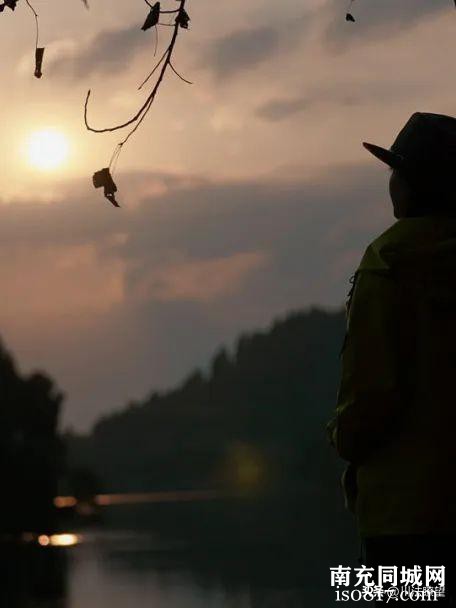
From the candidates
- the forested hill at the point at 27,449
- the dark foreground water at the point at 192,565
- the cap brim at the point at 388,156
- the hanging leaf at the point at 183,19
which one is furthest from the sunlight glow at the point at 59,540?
→ the cap brim at the point at 388,156

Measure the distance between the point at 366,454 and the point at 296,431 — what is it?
11466 centimetres

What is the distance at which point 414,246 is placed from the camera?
10.2 feet

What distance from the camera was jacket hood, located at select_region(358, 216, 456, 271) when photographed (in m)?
3.06

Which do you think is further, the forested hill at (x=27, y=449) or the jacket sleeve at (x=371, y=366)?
the forested hill at (x=27, y=449)

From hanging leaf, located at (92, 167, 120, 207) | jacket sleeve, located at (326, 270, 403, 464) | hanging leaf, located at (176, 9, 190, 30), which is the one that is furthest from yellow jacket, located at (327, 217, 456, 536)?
hanging leaf, located at (176, 9, 190, 30)

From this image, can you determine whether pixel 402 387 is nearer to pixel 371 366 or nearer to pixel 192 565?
pixel 371 366

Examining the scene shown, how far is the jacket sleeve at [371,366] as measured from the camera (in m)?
3.02

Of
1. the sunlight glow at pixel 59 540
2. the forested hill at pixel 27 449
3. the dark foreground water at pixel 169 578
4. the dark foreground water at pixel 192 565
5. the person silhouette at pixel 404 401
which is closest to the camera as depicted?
the person silhouette at pixel 404 401

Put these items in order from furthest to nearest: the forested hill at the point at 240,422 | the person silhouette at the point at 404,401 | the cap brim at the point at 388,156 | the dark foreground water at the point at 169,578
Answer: the forested hill at the point at 240,422
the dark foreground water at the point at 169,578
the cap brim at the point at 388,156
the person silhouette at the point at 404,401

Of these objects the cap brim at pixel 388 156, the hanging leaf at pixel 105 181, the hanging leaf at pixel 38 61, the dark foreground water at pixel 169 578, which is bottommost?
the cap brim at pixel 388 156

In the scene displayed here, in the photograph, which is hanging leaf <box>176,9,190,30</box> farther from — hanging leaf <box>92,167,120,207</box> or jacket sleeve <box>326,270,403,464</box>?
jacket sleeve <box>326,270,403,464</box>

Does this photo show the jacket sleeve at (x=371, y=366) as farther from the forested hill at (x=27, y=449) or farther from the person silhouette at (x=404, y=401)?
the forested hill at (x=27, y=449)

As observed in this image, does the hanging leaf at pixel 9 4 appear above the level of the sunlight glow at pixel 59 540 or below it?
below

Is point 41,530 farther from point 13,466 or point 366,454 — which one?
point 366,454
